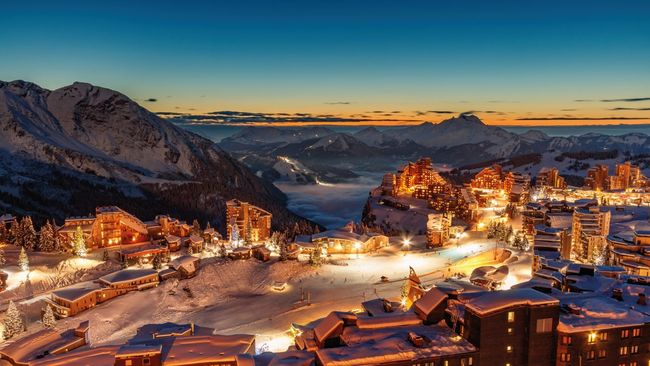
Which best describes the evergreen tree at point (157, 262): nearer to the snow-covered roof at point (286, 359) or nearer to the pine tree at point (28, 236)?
the pine tree at point (28, 236)

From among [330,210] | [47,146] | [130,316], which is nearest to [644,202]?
[330,210]

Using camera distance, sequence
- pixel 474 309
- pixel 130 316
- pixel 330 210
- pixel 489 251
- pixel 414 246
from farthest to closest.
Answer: pixel 330 210
pixel 414 246
pixel 489 251
pixel 130 316
pixel 474 309

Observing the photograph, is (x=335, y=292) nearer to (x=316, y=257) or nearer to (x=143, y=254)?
(x=316, y=257)

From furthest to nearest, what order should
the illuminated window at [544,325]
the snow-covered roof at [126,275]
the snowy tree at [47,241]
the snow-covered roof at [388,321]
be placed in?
the snowy tree at [47,241]
the snow-covered roof at [126,275]
the snow-covered roof at [388,321]
the illuminated window at [544,325]

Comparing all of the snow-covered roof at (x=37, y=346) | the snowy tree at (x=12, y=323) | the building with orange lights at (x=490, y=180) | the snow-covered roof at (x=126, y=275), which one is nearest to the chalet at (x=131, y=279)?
the snow-covered roof at (x=126, y=275)

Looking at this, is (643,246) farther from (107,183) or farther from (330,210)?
(107,183)

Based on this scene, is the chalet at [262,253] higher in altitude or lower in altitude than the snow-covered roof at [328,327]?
→ lower

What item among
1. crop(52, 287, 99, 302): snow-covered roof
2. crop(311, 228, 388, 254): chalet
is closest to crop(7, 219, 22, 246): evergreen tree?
crop(52, 287, 99, 302): snow-covered roof
